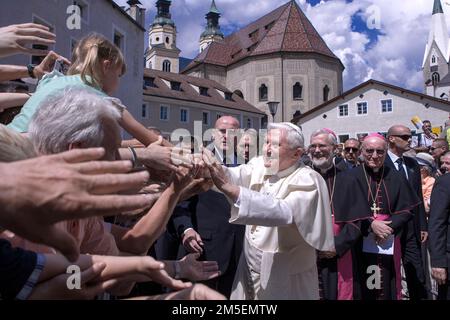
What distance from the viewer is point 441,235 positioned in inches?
174

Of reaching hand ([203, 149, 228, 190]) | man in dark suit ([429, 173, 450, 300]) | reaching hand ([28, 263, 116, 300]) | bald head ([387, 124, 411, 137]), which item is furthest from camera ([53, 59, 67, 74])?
bald head ([387, 124, 411, 137])

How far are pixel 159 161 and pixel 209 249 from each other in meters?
1.67

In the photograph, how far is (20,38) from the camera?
2.26m

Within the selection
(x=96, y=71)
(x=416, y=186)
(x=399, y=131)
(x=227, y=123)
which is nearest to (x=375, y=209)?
(x=416, y=186)

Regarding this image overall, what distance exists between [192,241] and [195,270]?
1.25 metres

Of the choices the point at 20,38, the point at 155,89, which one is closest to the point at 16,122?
the point at 20,38

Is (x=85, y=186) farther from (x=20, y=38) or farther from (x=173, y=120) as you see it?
(x=173, y=120)

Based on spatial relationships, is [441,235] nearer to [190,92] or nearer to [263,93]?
[190,92]

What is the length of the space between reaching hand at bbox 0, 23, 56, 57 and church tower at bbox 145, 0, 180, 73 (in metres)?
83.2

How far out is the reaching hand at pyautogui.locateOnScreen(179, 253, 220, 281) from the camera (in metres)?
2.14

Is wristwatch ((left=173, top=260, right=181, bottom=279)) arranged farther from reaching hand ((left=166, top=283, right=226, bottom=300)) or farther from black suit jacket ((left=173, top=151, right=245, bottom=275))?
black suit jacket ((left=173, top=151, right=245, bottom=275))

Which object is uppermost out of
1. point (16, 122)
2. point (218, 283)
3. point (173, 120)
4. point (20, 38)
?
point (173, 120)

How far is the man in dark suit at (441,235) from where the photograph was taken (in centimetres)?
441

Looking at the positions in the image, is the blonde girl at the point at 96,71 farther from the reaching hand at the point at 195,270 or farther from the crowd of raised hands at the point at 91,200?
the reaching hand at the point at 195,270
